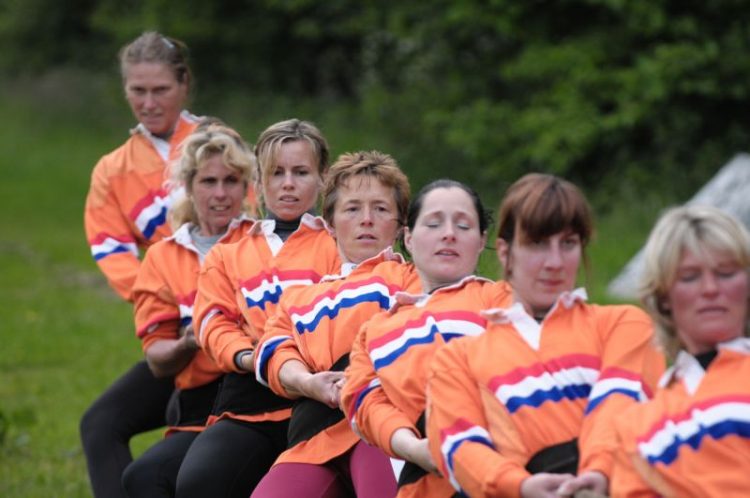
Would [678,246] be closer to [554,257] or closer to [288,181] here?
[554,257]

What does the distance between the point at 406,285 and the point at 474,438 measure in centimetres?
118

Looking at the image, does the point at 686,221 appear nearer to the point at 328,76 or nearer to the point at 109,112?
the point at 328,76

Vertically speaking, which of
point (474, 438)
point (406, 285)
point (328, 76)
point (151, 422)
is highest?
point (328, 76)

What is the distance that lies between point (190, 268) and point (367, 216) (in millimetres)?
1224

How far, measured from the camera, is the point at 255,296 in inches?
224

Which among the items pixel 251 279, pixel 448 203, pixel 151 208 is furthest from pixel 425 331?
pixel 151 208

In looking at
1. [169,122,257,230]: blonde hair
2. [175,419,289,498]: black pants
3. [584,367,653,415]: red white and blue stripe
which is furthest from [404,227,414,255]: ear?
[169,122,257,230]: blonde hair

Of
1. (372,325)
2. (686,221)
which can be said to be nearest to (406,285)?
(372,325)

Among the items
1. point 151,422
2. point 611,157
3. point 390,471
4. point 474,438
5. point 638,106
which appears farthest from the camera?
point 611,157

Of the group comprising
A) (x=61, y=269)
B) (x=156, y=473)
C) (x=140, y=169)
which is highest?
(x=140, y=169)

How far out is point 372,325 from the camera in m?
4.70

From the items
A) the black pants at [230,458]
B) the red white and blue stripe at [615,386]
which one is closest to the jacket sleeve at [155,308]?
the black pants at [230,458]

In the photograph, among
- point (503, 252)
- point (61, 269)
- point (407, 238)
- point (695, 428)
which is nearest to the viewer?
point (695, 428)

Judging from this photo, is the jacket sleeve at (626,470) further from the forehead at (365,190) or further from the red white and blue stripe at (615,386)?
Answer: the forehead at (365,190)
